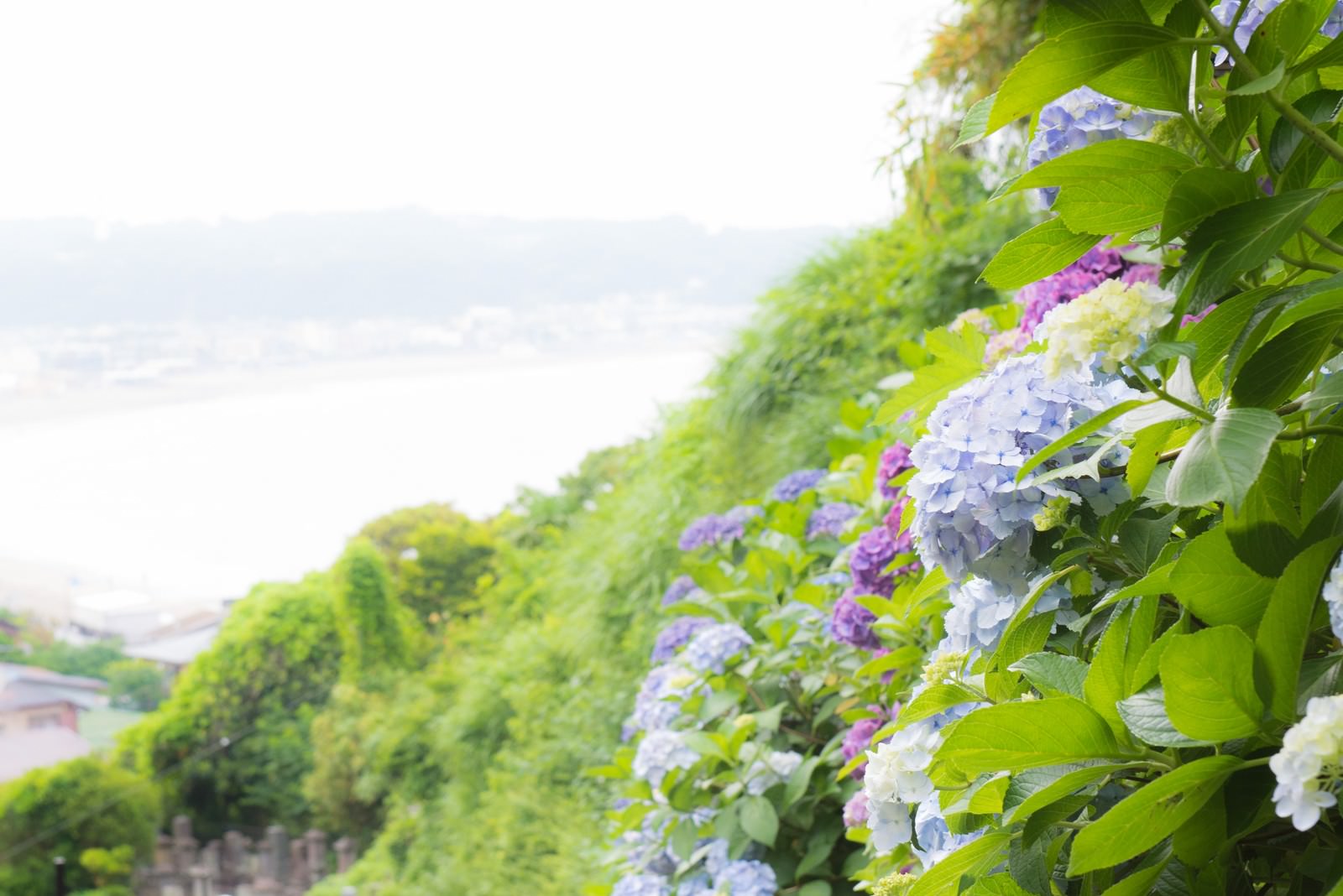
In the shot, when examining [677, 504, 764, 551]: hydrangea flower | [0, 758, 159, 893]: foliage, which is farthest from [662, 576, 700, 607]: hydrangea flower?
[0, 758, 159, 893]: foliage

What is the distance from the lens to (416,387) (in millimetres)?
12289

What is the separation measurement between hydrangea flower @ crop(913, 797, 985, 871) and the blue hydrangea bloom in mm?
535

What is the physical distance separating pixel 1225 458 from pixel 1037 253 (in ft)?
0.43

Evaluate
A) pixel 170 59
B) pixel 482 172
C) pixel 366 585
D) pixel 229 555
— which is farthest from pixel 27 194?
pixel 366 585

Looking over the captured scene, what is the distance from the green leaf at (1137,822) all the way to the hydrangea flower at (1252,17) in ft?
1.04

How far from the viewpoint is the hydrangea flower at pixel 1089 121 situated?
462 mm

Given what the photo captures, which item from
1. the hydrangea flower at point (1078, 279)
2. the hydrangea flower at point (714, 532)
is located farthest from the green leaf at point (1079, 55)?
the hydrangea flower at point (714, 532)

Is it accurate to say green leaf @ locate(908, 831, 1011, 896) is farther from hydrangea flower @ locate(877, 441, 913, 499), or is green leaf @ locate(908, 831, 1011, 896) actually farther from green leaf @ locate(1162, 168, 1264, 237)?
hydrangea flower @ locate(877, 441, 913, 499)

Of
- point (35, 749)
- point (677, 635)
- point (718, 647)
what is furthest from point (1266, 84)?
point (35, 749)

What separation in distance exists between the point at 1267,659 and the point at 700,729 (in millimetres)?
940

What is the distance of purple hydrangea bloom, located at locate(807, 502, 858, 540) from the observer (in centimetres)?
136

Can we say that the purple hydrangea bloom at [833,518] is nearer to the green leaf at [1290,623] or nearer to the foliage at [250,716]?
the green leaf at [1290,623]

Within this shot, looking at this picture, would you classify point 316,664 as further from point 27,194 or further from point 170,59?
point 170,59

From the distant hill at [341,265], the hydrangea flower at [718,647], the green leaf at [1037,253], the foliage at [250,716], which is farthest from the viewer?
the distant hill at [341,265]
